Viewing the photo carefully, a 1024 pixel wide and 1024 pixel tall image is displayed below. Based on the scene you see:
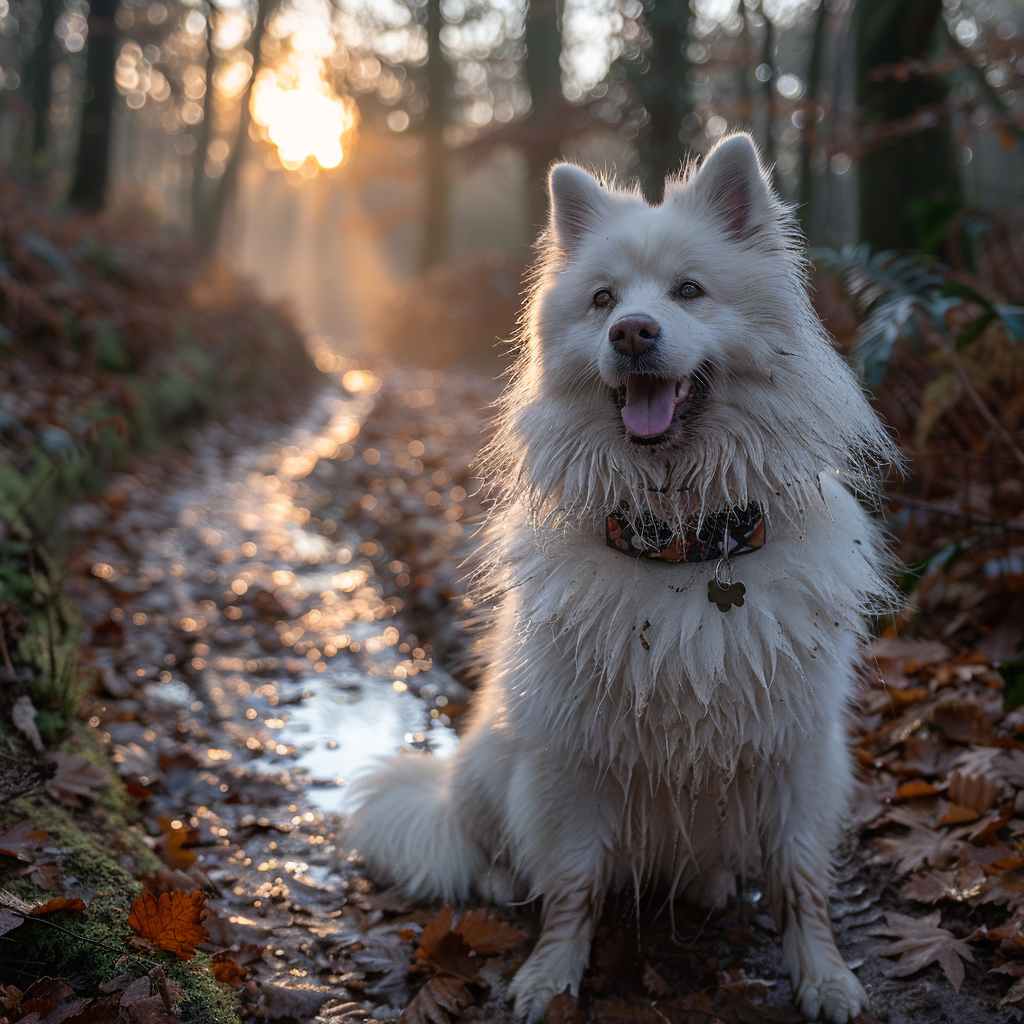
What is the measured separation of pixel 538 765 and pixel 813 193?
33.8ft

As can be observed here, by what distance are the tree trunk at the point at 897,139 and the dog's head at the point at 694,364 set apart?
451cm

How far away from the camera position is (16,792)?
235 centimetres

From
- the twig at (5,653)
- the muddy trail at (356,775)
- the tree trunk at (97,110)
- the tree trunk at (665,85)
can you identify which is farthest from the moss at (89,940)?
the tree trunk at (97,110)

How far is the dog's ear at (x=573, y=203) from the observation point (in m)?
2.52

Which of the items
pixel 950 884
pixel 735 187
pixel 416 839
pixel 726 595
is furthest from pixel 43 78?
pixel 950 884

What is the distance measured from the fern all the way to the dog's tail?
7.59 feet

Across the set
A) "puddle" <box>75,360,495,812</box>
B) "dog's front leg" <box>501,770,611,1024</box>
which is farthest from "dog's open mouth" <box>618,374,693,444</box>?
"puddle" <box>75,360,495,812</box>

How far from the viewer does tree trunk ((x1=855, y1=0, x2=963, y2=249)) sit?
6.03 metres

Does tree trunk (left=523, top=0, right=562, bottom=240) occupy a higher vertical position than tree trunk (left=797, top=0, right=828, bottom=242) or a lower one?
higher

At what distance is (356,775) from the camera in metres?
3.34

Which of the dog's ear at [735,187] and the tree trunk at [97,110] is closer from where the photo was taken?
the dog's ear at [735,187]

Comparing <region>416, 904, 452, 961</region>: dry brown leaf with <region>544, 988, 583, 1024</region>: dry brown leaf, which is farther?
<region>416, 904, 452, 961</region>: dry brown leaf

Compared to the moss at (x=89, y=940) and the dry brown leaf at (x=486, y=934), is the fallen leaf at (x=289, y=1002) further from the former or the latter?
the dry brown leaf at (x=486, y=934)

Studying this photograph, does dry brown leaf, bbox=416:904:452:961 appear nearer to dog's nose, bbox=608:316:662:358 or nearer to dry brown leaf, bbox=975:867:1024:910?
dry brown leaf, bbox=975:867:1024:910
